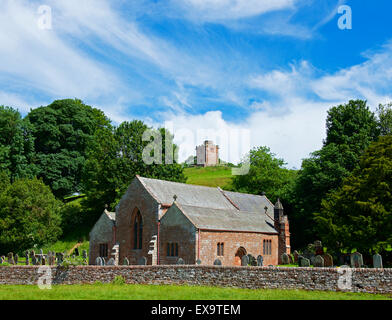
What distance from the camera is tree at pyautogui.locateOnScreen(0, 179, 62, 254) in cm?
5284

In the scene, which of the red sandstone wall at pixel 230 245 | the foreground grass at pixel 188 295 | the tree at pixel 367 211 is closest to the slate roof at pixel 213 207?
the red sandstone wall at pixel 230 245

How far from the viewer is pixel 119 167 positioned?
60594 mm

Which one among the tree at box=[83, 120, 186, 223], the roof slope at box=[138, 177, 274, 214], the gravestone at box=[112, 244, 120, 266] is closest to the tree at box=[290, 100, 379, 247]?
the roof slope at box=[138, 177, 274, 214]

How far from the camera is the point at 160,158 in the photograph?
63.3 metres

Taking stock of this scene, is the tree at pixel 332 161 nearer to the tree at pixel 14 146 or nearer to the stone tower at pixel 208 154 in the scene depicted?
the tree at pixel 14 146

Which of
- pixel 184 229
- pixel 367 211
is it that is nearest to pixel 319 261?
pixel 367 211

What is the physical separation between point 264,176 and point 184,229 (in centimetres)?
3651

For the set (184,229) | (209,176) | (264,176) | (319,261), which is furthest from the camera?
(209,176)

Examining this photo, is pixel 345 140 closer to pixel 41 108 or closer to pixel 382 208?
pixel 382 208

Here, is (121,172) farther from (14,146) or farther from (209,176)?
(209,176)

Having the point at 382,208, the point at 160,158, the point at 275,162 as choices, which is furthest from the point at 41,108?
the point at 382,208

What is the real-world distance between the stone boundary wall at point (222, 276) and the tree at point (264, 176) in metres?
43.6

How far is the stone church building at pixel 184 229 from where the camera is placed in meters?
38.6
